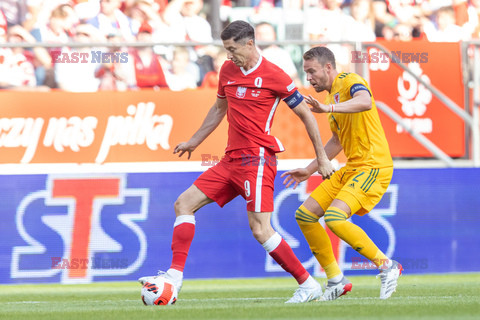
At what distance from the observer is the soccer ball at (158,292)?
21.6 feet

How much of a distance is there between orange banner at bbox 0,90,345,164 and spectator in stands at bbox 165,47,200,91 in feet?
0.55

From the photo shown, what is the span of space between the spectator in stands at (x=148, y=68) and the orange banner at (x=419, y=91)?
2.36 metres

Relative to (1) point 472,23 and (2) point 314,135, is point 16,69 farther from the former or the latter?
(1) point 472,23

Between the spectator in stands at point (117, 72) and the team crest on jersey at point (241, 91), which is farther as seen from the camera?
the spectator in stands at point (117, 72)

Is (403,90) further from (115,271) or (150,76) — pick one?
(115,271)

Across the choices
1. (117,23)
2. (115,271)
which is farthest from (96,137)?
(117,23)

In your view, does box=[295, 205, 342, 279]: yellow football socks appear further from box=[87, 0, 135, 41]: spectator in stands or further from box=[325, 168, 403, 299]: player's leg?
box=[87, 0, 135, 41]: spectator in stands

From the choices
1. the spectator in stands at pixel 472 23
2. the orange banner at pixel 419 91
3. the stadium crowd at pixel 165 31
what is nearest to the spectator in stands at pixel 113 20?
the stadium crowd at pixel 165 31


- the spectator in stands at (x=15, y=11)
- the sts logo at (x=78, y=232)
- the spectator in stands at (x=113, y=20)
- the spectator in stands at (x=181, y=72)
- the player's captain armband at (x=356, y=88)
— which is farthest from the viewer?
the spectator in stands at (x=113, y=20)

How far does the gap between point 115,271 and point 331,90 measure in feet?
11.9

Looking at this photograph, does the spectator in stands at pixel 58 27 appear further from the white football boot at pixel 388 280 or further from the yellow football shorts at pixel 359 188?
the white football boot at pixel 388 280

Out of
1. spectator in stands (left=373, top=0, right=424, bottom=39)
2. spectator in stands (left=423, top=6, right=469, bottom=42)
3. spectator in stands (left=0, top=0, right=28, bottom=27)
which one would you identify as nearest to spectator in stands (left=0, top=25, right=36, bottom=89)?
spectator in stands (left=0, top=0, right=28, bottom=27)

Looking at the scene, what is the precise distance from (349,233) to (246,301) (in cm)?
106

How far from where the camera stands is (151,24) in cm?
1217
